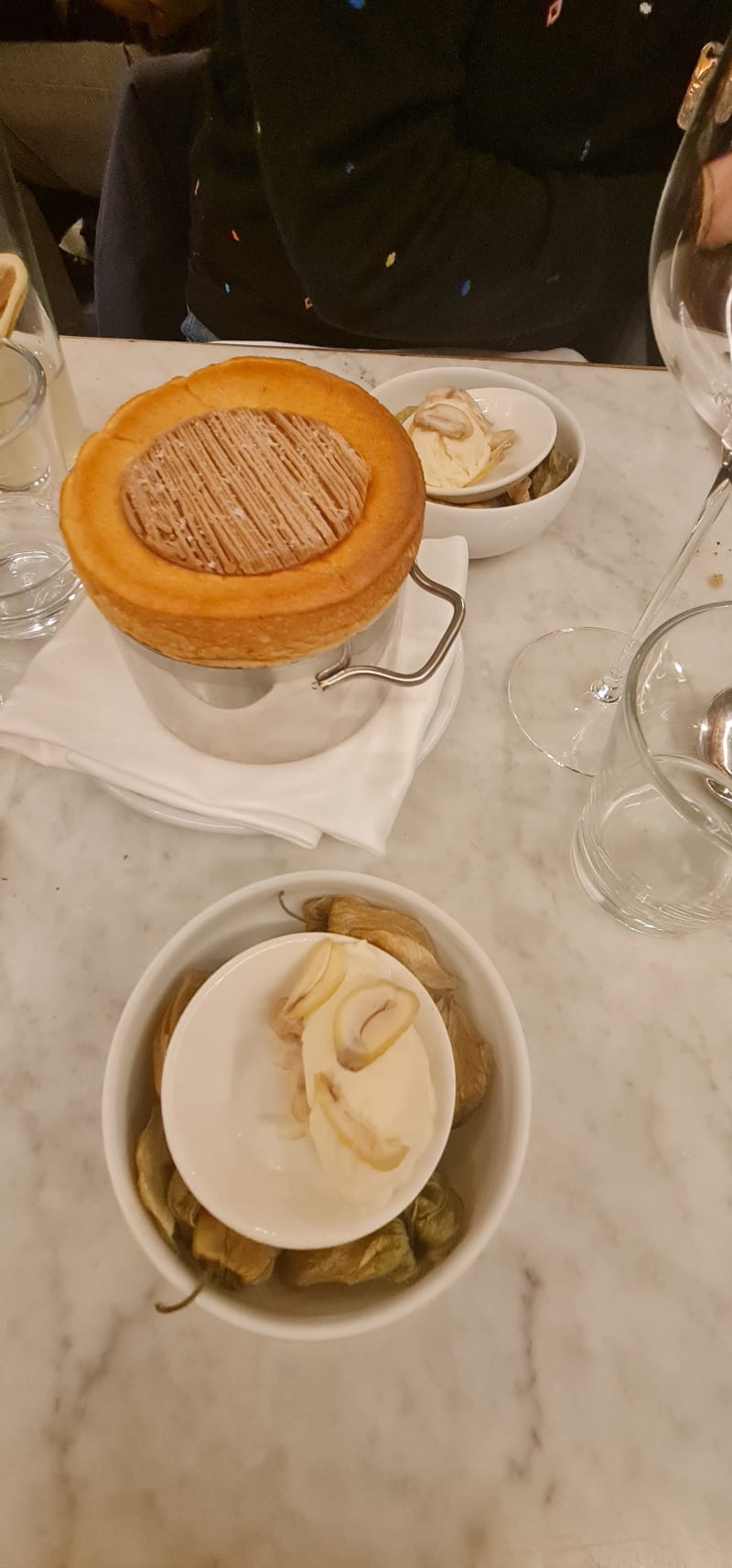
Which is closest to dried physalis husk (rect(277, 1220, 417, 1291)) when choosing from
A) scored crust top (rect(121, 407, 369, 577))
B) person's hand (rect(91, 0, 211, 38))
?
scored crust top (rect(121, 407, 369, 577))

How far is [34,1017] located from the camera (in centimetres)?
36

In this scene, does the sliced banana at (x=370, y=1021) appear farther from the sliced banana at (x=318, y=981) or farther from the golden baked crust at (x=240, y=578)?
the golden baked crust at (x=240, y=578)

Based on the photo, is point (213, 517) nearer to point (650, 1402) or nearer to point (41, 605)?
point (41, 605)

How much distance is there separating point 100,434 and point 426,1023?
10.6 inches

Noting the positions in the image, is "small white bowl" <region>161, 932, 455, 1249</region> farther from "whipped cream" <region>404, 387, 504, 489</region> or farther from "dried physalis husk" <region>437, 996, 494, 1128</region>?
"whipped cream" <region>404, 387, 504, 489</region>

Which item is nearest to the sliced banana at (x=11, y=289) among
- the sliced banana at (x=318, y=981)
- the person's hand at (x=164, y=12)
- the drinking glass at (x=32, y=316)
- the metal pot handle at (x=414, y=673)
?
the drinking glass at (x=32, y=316)

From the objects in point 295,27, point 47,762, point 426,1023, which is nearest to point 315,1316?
point 426,1023

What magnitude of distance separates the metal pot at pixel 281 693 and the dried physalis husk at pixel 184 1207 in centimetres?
18

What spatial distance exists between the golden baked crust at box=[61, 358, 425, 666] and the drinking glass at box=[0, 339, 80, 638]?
0.37 ft

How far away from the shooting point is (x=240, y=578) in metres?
0.31

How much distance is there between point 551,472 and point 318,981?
1.11 feet

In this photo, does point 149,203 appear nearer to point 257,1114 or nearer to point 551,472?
point 551,472

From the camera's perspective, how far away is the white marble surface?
278 millimetres

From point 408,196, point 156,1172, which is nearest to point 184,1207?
point 156,1172
